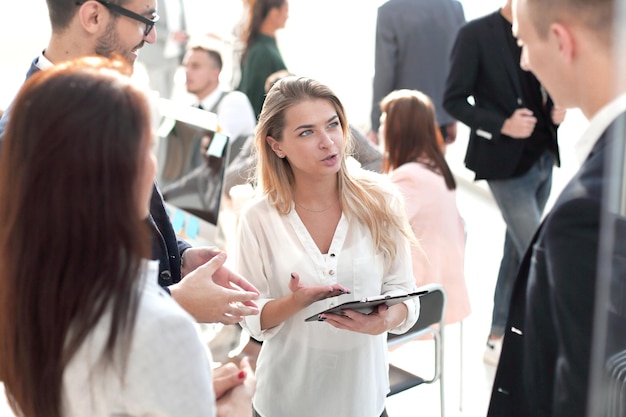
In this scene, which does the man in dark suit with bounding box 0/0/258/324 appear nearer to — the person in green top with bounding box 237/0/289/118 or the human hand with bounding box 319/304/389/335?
the human hand with bounding box 319/304/389/335

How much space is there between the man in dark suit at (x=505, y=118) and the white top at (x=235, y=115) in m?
1.23

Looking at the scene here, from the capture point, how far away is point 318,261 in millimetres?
2002

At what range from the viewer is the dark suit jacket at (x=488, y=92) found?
11.3 ft

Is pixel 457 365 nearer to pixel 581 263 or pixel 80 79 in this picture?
pixel 581 263

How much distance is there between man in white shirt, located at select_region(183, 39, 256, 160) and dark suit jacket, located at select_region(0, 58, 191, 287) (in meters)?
2.35

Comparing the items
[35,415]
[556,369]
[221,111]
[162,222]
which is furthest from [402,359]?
[35,415]

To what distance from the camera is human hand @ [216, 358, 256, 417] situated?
4.27ft

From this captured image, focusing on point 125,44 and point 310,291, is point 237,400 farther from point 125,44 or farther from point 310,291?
point 125,44

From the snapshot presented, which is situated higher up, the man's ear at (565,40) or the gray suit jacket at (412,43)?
the gray suit jacket at (412,43)

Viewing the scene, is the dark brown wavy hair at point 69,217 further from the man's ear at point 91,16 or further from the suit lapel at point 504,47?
the suit lapel at point 504,47

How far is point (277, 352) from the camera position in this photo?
2051 millimetres

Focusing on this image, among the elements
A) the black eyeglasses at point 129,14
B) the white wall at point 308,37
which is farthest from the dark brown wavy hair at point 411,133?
the white wall at point 308,37

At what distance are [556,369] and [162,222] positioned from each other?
3.22 ft

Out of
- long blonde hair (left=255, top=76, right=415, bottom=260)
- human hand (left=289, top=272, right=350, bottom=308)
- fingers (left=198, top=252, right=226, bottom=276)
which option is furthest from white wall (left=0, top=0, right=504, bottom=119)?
fingers (left=198, top=252, right=226, bottom=276)
